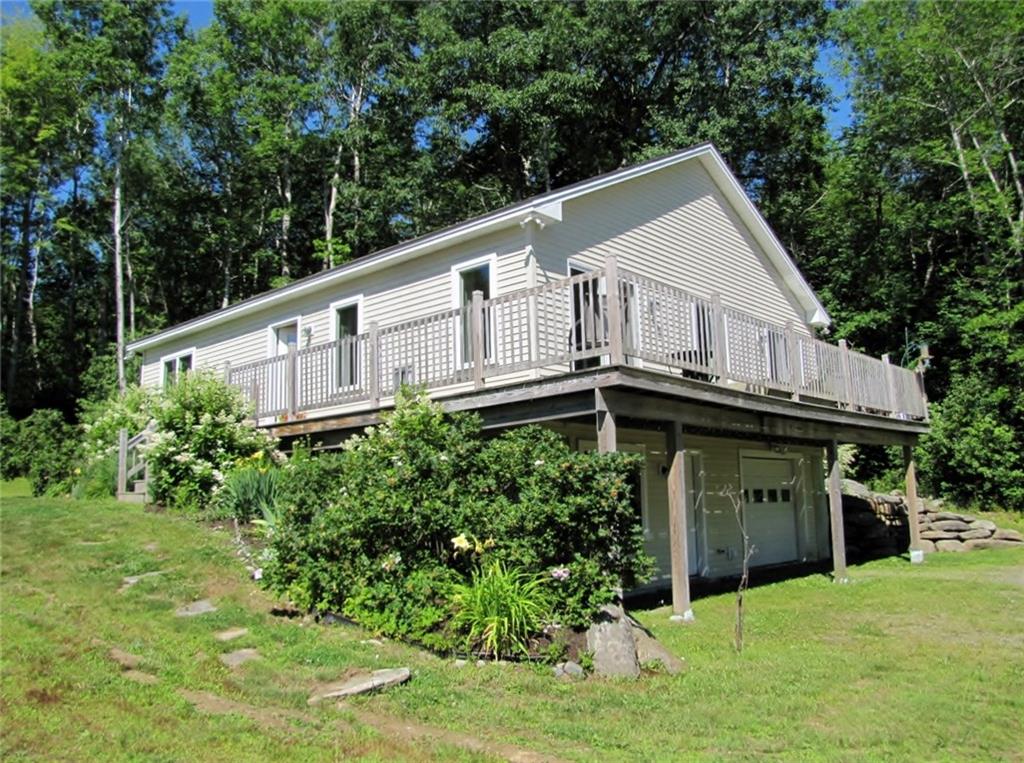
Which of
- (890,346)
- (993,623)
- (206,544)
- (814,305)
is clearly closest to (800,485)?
(814,305)

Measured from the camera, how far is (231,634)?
6914 millimetres

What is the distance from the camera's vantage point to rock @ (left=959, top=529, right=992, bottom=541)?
17516 mm

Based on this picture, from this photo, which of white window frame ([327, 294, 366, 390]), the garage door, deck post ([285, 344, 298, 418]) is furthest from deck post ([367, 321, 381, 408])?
the garage door

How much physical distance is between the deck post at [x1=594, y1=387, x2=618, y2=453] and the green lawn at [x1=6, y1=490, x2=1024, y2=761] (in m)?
2.08

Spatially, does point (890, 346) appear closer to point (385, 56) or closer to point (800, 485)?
point (800, 485)

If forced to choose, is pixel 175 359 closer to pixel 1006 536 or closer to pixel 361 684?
pixel 361 684

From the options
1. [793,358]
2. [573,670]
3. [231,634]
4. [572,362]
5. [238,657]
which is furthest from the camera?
[793,358]

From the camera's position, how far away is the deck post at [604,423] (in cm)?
816

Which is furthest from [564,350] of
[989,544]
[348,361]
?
[989,544]

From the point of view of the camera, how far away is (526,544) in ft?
23.2

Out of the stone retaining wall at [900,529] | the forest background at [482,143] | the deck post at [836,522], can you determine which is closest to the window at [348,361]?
the deck post at [836,522]

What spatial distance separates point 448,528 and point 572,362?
249 cm

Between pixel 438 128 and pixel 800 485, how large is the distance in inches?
732

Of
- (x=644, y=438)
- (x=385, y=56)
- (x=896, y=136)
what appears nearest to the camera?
(x=644, y=438)
